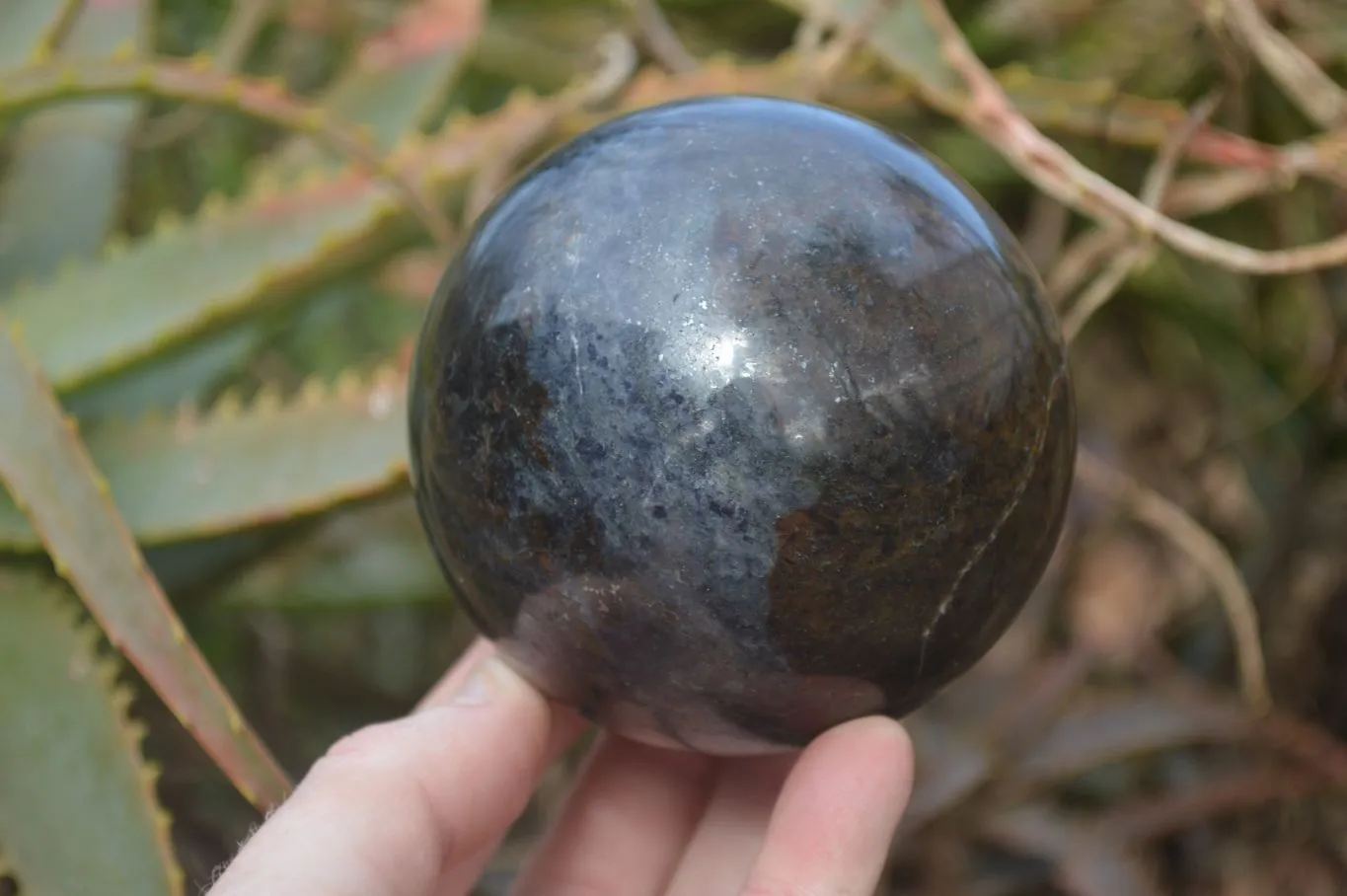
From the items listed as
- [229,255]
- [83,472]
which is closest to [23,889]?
[83,472]

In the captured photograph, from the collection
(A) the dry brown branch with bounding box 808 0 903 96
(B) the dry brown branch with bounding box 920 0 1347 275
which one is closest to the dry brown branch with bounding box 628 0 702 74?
(A) the dry brown branch with bounding box 808 0 903 96

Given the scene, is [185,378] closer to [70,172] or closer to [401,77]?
[70,172]

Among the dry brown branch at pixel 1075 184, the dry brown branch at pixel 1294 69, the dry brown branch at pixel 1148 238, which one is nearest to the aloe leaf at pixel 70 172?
the dry brown branch at pixel 1075 184

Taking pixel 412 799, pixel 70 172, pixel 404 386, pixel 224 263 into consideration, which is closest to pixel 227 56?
pixel 70 172

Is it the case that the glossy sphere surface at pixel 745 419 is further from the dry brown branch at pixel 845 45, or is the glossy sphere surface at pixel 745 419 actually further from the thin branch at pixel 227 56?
the thin branch at pixel 227 56

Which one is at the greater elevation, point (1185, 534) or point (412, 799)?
point (412, 799)

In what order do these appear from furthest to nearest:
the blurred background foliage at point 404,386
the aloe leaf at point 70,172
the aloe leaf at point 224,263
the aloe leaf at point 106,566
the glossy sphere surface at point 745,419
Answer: the aloe leaf at point 70,172
the aloe leaf at point 224,263
the blurred background foliage at point 404,386
the aloe leaf at point 106,566
the glossy sphere surface at point 745,419
